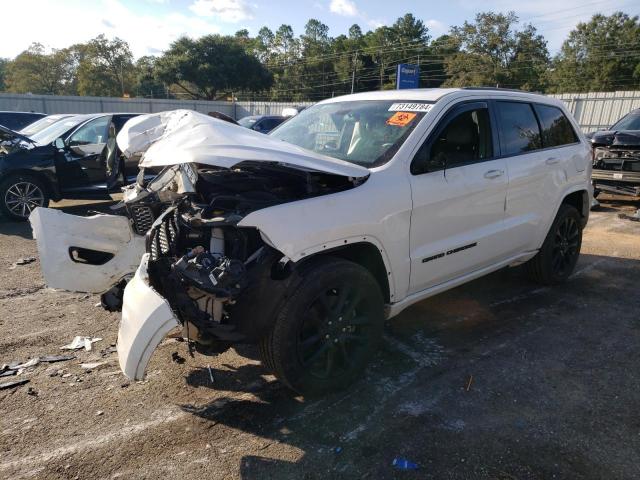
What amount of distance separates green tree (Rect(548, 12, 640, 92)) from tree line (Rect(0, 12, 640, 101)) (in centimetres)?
9

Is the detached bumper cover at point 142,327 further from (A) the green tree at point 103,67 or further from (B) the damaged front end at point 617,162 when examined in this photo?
(A) the green tree at point 103,67

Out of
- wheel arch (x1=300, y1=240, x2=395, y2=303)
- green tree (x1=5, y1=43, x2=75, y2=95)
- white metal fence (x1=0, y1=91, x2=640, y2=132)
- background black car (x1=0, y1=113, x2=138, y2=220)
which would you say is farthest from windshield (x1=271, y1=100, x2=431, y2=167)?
green tree (x1=5, y1=43, x2=75, y2=95)

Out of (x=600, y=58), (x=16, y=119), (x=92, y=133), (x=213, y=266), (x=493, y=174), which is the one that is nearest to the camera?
(x=213, y=266)

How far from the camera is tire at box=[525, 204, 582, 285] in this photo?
477 centimetres

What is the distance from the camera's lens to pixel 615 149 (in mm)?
9055

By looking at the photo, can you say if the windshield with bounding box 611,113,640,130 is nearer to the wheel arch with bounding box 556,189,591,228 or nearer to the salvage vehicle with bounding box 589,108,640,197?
the salvage vehicle with bounding box 589,108,640,197

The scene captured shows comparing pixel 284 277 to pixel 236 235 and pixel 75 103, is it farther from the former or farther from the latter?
pixel 75 103

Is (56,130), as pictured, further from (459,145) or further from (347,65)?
(347,65)

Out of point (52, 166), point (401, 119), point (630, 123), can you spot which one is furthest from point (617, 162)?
point (52, 166)

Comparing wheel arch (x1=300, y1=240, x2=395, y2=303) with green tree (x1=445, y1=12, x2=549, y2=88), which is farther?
green tree (x1=445, y1=12, x2=549, y2=88)

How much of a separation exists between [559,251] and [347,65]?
233 feet

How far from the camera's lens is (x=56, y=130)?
855 cm

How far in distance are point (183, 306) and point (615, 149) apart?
946 centimetres

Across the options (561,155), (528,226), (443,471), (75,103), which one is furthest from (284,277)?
(75,103)
